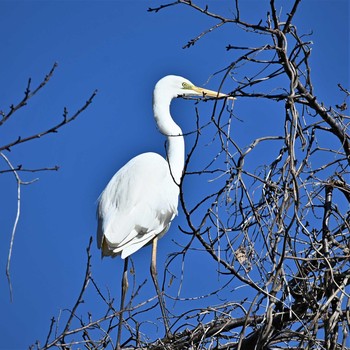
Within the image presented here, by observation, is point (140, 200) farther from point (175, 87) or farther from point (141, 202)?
point (175, 87)

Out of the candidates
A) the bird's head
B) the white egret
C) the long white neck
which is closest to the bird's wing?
the white egret

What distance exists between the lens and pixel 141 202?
4746mm

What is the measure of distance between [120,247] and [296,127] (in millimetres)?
2194

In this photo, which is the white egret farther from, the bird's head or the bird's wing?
the bird's head

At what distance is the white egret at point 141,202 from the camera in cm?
457

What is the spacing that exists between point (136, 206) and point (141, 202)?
50 mm

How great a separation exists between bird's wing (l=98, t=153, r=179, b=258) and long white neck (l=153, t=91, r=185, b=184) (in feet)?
Answer: 0.47

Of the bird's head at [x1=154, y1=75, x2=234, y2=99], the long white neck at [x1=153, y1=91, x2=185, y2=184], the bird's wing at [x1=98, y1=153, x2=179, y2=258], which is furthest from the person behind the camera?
the bird's head at [x1=154, y1=75, x2=234, y2=99]

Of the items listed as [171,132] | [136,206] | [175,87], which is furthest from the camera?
[175,87]

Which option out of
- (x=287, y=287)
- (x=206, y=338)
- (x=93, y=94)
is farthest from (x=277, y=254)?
(x=93, y=94)

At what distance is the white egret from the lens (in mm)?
4570

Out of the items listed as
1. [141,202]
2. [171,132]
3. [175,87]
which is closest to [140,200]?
[141,202]

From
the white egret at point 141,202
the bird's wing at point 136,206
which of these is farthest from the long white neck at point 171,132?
the bird's wing at point 136,206

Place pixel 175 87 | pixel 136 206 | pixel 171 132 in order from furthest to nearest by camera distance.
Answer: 1. pixel 175 87
2. pixel 171 132
3. pixel 136 206
